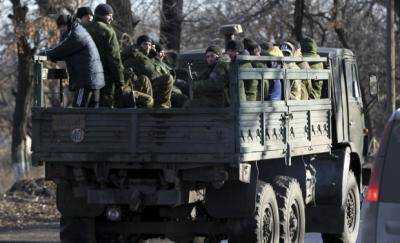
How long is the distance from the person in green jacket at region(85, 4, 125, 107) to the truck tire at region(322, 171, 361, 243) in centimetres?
321

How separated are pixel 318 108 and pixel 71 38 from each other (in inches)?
109

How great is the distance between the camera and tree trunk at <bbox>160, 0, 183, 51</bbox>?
22903mm

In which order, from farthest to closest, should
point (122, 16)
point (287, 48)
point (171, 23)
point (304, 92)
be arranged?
point (171, 23)
point (122, 16)
point (287, 48)
point (304, 92)

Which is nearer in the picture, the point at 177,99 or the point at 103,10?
the point at 103,10

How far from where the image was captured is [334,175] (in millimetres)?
11281

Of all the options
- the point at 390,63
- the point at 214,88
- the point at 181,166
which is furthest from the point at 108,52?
the point at 390,63

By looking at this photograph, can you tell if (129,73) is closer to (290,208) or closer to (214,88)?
(214,88)

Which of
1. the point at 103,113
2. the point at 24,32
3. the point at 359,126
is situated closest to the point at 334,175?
the point at 359,126

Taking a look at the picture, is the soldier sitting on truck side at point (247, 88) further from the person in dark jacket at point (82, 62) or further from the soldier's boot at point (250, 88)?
the person in dark jacket at point (82, 62)

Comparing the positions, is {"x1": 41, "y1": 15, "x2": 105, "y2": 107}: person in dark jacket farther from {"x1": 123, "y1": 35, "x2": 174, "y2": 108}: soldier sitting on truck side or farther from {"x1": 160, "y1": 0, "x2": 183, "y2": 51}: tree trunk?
{"x1": 160, "y1": 0, "x2": 183, "y2": 51}: tree trunk

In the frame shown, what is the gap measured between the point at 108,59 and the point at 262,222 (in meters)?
2.37

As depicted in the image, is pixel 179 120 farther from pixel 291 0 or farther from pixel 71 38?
pixel 291 0

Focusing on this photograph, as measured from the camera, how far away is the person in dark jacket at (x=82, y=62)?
32.0ft

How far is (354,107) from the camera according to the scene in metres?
12.4
